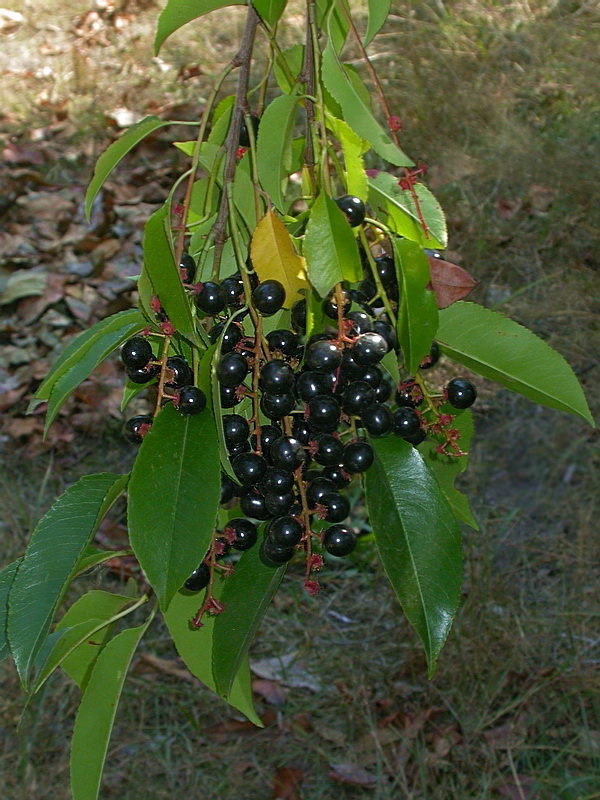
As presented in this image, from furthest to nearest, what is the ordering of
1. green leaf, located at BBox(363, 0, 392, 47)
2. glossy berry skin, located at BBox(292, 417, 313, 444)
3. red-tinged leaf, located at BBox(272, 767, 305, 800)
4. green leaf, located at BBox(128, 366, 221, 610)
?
red-tinged leaf, located at BBox(272, 767, 305, 800) < green leaf, located at BBox(363, 0, 392, 47) < glossy berry skin, located at BBox(292, 417, 313, 444) < green leaf, located at BBox(128, 366, 221, 610)

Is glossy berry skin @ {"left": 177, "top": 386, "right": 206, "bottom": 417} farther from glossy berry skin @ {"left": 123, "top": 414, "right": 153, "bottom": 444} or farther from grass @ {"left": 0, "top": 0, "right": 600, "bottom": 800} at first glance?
grass @ {"left": 0, "top": 0, "right": 600, "bottom": 800}

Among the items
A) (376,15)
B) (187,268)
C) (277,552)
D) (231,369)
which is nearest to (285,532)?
(277,552)

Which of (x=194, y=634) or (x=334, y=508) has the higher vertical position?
(x=334, y=508)

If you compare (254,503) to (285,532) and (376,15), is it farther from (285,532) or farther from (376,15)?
(376,15)

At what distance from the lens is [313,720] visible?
6.43 ft

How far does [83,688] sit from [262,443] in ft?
1.00

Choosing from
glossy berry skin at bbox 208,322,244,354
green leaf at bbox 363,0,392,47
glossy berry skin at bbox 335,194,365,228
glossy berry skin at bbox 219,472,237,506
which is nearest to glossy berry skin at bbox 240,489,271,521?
glossy berry skin at bbox 219,472,237,506

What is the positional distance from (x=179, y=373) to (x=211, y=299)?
0.06m

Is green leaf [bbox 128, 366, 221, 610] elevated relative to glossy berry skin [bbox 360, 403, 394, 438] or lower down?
lower down

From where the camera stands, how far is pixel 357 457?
2.05ft

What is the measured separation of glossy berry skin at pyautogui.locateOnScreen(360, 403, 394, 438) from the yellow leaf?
110 millimetres

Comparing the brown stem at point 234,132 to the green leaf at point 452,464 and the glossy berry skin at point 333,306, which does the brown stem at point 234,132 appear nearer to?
the glossy berry skin at point 333,306

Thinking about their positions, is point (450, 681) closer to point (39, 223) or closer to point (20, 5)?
point (39, 223)

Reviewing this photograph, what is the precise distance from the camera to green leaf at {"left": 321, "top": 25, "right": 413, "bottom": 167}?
579 mm
